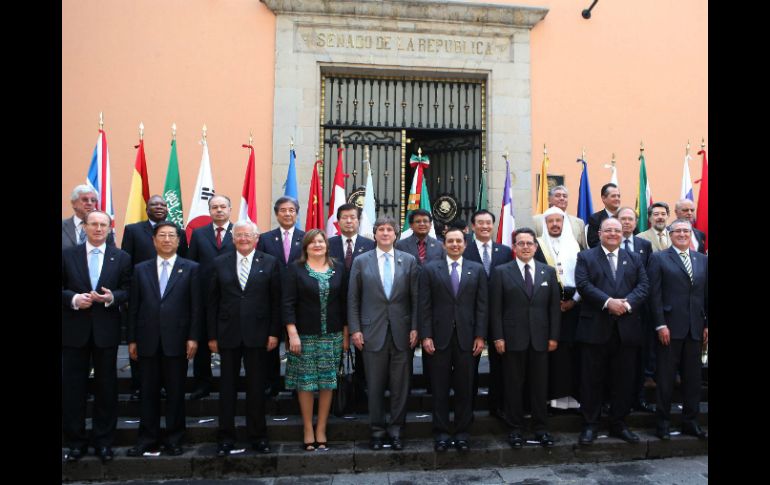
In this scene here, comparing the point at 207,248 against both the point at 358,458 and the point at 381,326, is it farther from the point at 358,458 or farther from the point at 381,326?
the point at 358,458

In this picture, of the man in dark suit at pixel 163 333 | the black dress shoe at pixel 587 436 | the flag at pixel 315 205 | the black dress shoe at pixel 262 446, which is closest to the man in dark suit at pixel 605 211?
the black dress shoe at pixel 587 436

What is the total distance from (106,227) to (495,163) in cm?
516

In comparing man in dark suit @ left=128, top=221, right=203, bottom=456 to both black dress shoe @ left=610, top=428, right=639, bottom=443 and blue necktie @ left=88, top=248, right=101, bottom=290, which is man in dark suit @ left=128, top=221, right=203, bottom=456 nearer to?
blue necktie @ left=88, top=248, right=101, bottom=290

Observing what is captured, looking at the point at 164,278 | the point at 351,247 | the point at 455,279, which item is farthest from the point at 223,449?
the point at 455,279

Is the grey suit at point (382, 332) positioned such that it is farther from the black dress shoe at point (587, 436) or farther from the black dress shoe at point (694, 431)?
the black dress shoe at point (694, 431)

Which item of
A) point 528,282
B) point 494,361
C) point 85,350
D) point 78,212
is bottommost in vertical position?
point 494,361

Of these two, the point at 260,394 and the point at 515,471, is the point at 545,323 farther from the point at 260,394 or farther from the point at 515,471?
the point at 260,394

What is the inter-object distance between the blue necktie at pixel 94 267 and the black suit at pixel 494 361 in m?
2.81

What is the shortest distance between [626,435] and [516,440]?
86 cm

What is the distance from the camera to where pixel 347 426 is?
4449 mm

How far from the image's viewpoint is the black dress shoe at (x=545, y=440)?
14.1 feet

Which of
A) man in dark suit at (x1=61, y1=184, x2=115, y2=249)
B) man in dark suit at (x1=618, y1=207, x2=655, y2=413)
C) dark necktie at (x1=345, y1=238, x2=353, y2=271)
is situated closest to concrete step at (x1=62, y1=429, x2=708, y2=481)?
man in dark suit at (x1=618, y1=207, x2=655, y2=413)
